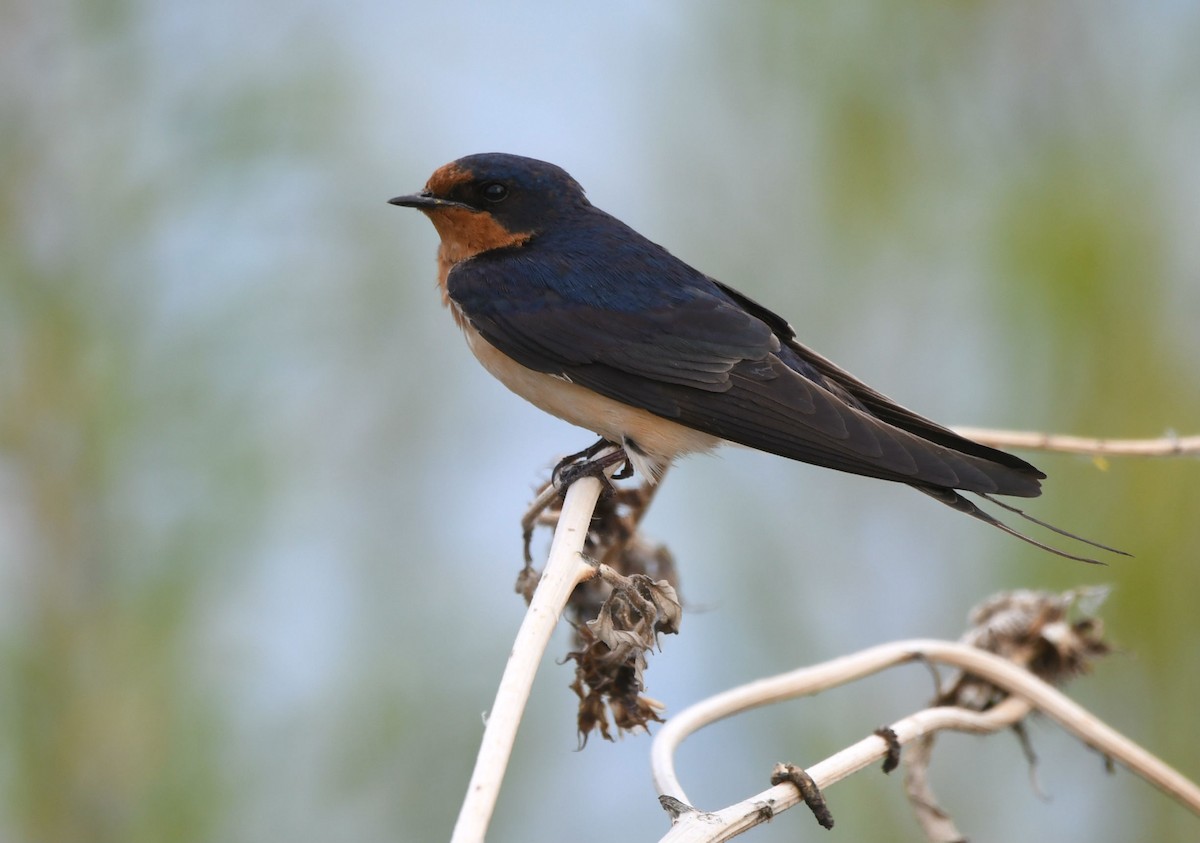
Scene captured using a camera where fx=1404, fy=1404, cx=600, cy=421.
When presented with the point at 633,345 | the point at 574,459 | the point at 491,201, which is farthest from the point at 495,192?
the point at 574,459

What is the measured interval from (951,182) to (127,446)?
5.97ft

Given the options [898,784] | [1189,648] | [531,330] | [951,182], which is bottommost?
[898,784]

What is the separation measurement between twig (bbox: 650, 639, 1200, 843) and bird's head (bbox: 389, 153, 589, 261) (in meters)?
1.19

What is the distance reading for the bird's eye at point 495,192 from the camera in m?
2.49

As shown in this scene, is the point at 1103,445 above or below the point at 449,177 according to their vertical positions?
below

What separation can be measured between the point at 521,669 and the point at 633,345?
1200mm

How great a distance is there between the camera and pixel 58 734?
2359 mm

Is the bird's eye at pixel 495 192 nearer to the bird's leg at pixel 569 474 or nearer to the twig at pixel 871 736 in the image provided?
the bird's leg at pixel 569 474

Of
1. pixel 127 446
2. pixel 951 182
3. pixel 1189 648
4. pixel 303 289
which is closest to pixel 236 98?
pixel 303 289

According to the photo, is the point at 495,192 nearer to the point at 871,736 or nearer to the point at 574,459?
the point at 574,459

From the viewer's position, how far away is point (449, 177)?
97.2 inches

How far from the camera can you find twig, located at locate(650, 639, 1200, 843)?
1192 millimetres

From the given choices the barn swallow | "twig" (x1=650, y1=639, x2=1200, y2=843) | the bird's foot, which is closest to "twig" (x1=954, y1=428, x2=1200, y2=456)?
the barn swallow

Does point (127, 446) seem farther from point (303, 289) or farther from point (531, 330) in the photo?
point (531, 330)
